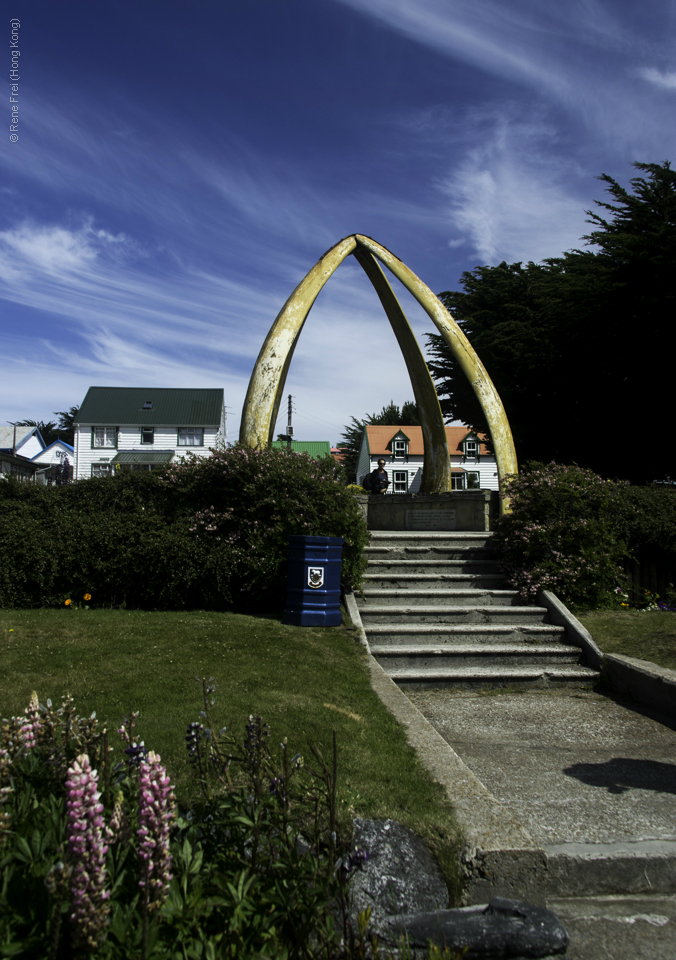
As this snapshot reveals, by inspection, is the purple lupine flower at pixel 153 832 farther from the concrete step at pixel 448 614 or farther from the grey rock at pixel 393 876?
the concrete step at pixel 448 614

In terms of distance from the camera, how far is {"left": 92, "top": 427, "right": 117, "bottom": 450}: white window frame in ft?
130

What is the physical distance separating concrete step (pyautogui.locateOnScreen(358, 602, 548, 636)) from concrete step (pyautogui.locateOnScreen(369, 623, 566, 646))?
0.23 metres

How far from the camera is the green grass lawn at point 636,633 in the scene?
6.11 meters

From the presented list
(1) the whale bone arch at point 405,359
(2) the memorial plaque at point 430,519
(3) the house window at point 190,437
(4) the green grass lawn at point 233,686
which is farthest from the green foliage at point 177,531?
(3) the house window at point 190,437

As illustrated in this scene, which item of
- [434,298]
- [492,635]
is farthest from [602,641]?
[434,298]

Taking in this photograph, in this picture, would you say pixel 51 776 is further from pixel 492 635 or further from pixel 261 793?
pixel 492 635

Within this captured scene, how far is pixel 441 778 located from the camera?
3166 millimetres

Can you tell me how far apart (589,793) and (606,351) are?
43.6 ft

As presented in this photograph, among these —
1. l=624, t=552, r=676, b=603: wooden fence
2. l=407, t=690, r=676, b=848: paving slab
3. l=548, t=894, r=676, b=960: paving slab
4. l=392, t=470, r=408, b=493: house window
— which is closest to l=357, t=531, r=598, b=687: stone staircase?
l=407, t=690, r=676, b=848: paving slab

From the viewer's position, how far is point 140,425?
39.9 metres

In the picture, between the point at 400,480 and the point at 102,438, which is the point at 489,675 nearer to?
the point at 400,480

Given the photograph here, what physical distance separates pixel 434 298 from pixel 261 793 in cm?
1103

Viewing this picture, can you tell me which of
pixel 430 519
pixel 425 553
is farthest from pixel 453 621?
pixel 430 519

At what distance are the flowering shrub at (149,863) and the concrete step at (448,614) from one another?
4704mm
